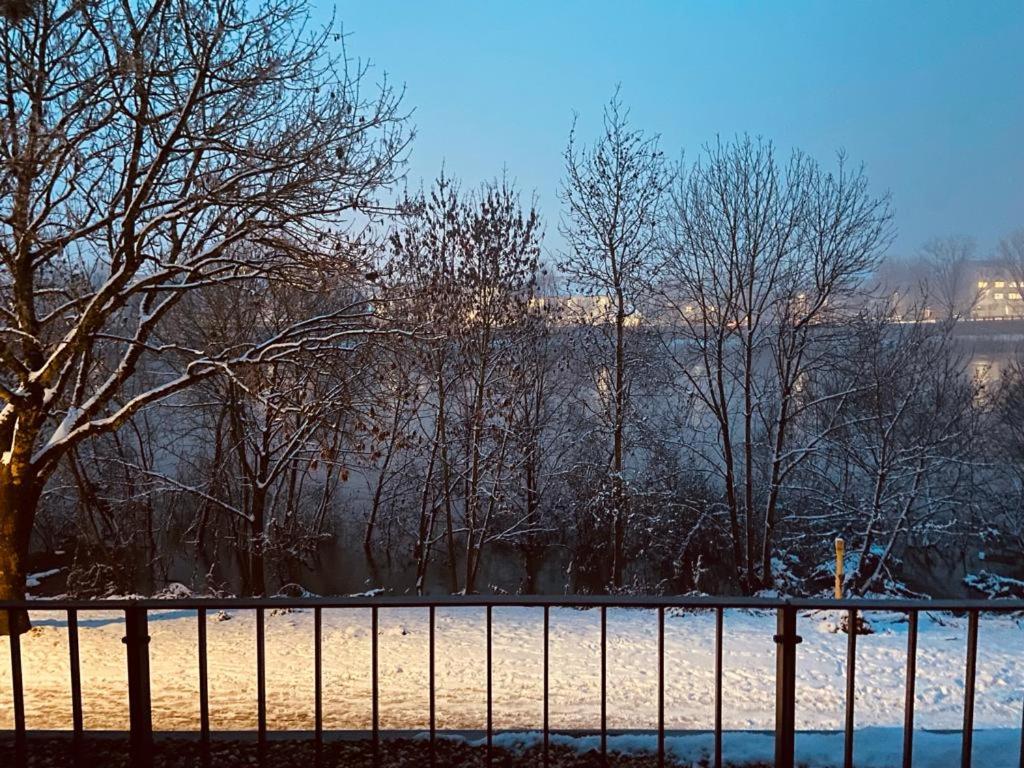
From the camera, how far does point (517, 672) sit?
313 inches

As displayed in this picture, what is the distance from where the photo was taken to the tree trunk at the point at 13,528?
366 inches

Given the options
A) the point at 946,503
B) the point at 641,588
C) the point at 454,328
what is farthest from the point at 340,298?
the point at 946,503

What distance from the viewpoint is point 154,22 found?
8.49 meters

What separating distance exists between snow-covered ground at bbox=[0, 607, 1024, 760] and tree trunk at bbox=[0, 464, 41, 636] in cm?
73

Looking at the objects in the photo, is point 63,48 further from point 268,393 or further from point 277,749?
point 277,749

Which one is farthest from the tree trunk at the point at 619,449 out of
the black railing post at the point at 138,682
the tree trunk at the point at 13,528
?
the black railing post at the point at 138,682

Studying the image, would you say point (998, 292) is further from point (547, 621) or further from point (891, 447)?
point (547, 621)

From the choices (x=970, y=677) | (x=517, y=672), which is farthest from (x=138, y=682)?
(x=517, y=672)

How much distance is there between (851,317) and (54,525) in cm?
2191

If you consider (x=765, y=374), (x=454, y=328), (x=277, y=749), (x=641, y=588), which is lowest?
(x=641, y=588)

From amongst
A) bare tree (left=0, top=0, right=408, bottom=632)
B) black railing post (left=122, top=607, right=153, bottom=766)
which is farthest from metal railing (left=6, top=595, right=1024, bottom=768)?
bare tree (left=0, top=0, right=408, bottom=632)

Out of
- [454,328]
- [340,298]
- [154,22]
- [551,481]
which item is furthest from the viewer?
[551,481]

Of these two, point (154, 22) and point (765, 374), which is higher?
point (154, 22)

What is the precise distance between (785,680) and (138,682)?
3160mm
